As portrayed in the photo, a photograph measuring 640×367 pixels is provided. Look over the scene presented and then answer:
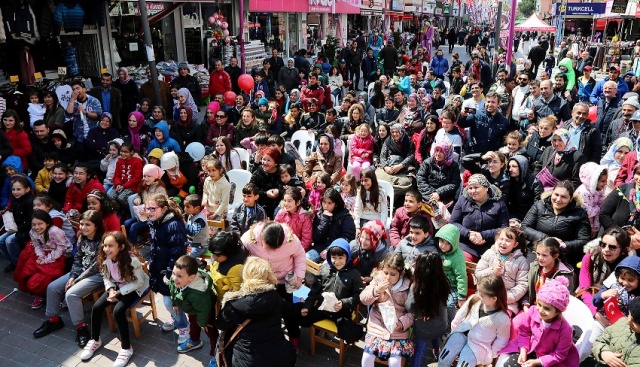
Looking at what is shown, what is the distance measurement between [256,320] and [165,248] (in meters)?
1.58

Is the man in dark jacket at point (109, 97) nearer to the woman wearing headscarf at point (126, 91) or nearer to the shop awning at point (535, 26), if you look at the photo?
the woman wearing headscarf at point (126, 91)

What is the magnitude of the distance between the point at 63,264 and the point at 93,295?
21.1 inches

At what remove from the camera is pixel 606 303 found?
376 centimetres

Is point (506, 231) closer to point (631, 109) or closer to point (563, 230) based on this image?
point (563, 230)

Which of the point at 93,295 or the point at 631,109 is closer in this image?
the point at 93,295

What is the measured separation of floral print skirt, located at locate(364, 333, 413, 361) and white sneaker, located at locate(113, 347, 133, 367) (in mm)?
2177

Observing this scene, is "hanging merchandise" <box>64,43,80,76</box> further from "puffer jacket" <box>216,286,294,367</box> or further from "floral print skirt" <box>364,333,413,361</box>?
"floral print skirt" <box>364,333,413,361</box>

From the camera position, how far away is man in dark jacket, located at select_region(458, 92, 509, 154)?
723 cm

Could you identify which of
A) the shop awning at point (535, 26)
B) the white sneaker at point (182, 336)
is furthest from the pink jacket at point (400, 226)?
the shop awning at point (535, 26)

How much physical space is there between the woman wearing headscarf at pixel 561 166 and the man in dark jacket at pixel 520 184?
0.08 meters

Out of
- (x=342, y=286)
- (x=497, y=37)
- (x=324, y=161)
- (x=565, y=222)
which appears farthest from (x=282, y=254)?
(x=497, y=37)

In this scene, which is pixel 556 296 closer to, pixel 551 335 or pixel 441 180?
pixel 551 335

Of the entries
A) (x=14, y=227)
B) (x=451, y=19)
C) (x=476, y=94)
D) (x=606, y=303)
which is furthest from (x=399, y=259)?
(x=451, y=19)

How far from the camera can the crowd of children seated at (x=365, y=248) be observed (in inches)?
143
